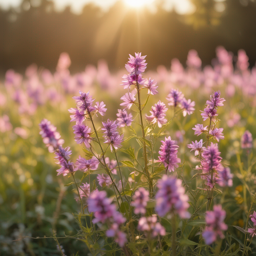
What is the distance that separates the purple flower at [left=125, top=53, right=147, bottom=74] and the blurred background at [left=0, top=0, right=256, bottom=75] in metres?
11.8

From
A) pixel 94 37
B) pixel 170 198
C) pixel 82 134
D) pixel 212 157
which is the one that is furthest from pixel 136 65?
pixel 94 37

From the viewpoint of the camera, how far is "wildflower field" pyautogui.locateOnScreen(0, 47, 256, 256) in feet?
2.99

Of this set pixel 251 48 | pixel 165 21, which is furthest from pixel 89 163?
pixel 165 21

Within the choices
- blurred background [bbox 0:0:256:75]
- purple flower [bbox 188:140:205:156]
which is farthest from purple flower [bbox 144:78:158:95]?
blurred background [bbox 0:0:256:75]

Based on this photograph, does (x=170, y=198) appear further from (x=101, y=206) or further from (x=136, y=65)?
(x=136, y=65)

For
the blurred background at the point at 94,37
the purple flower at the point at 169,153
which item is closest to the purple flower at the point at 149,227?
the purple flower at the point at 169,153

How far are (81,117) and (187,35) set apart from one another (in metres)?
14.2

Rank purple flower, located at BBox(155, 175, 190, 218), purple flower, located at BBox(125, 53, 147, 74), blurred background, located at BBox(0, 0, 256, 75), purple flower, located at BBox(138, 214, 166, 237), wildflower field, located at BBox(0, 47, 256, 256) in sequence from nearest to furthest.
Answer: purple flower, located at BBox(155, 175, 190, 218) → purple flower, located at BBox(138, 214, 166, 237) → wildflower field, located at BBox(0, 47, 256, 256) → purple flower, located at BBox(125, 53, 147, 74) → blurred background, located at BBox(0, 0, 256, 75)

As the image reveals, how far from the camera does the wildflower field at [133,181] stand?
91 centimetres

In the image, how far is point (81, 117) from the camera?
3.54ft

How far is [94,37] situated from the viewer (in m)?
19.8

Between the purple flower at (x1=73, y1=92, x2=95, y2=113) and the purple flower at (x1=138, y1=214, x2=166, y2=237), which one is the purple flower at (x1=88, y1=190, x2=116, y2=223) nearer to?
the purple flower at (x1=138, y1=214, x2=166, y2=237)

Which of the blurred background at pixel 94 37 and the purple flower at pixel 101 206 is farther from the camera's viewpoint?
the blurred background at pixel 94 37

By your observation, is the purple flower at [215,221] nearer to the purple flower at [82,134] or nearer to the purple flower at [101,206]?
the purple flower at [101,206]
